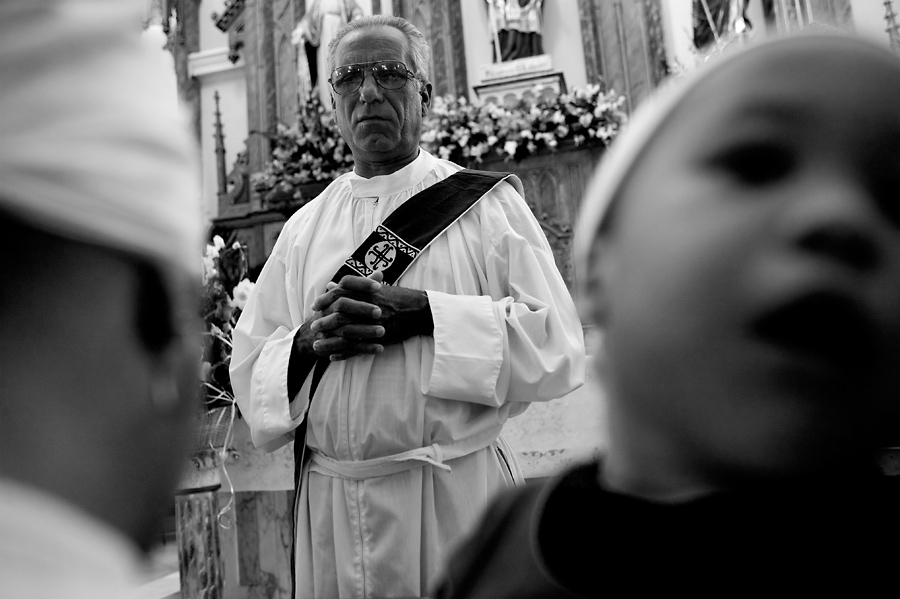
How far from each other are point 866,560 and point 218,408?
279cm

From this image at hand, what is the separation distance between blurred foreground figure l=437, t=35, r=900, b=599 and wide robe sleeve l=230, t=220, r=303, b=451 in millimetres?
1394

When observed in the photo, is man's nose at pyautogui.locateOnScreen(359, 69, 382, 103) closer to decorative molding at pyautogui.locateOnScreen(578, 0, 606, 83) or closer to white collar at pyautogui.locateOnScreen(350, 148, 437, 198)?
white collar at pyautogui.locateOnScreen(350, 148, 437, 198)

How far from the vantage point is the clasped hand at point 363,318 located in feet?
5.54

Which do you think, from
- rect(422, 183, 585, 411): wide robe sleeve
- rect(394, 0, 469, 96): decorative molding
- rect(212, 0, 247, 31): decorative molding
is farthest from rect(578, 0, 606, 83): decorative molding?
rect(422, 183, 585, 411): wide robe sleeve

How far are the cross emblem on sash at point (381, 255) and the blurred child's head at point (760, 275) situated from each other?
57.4 inches

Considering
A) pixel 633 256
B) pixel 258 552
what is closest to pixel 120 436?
pixel 633 256

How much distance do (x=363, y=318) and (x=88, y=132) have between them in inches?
51.1

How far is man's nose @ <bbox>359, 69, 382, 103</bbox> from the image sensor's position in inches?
80.8

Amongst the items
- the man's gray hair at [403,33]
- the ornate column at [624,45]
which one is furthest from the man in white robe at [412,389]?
the ornate column at [624,45]

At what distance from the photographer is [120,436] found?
0.41m

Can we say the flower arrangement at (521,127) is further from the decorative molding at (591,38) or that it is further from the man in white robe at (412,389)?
the man in white robe at (412,389)

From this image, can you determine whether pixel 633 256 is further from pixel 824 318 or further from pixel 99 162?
pixel 99 162

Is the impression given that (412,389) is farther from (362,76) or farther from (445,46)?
(445,46)

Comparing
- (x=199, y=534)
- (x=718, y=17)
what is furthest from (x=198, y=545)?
(x=718, y=17)
